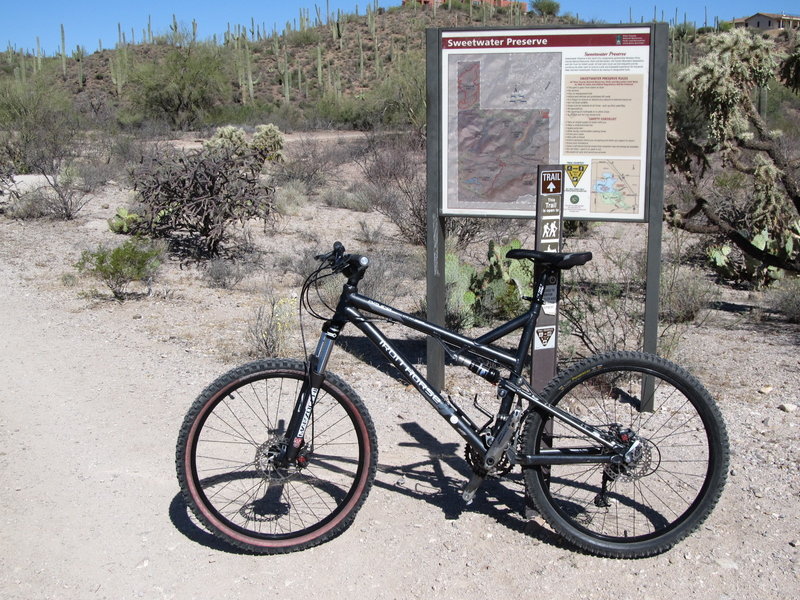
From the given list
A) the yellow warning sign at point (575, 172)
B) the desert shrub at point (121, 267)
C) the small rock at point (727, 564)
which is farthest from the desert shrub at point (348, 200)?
the small rock at point (727, 564)

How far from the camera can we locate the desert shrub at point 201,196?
36.4 feet

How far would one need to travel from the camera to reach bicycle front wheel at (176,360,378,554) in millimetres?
3600

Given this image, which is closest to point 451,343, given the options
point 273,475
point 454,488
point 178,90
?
point 273,475

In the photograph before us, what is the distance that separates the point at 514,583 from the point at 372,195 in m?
12.9

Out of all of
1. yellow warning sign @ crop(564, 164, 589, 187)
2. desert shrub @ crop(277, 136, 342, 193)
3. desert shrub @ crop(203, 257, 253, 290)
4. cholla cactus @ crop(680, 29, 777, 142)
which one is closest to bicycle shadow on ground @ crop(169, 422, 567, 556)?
yellow warning sign @ crop(564, 164, 589, 187)

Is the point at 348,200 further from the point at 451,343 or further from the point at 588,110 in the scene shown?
the point at 451,343

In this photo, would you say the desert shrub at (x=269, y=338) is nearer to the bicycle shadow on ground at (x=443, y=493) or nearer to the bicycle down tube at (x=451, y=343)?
the bicycle shadow on ground at (x=443, y=493)

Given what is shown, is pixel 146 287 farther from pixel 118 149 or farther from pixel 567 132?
pixel 118 149

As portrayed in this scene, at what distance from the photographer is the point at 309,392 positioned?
362cm

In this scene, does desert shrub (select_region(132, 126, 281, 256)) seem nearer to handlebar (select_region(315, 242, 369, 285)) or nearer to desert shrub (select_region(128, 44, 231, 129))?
handlebar (select_region(315, 242, 369, 285))

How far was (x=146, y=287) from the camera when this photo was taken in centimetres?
940

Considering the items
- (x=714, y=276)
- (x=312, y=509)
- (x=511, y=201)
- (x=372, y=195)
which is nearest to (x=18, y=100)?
(x=372, y=195)

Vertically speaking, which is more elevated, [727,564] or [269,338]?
[269,338]

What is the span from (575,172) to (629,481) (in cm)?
238
